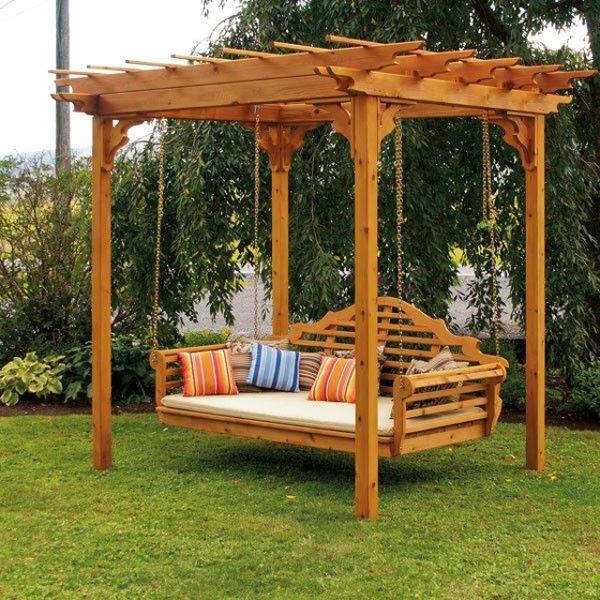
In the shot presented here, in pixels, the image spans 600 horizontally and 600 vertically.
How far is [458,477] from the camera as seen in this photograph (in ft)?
23.2

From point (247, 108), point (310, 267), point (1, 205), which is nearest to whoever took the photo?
point (247, 108)

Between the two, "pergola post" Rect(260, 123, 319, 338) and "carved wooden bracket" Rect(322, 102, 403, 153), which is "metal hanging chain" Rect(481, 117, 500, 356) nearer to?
"carved wooden bracket" Rect(322, 102, 403, 153)

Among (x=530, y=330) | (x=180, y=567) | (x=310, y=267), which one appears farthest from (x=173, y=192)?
(x=180, y=567)

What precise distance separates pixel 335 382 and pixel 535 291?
1.36 meters

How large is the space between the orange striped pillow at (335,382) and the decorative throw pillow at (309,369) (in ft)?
0.88

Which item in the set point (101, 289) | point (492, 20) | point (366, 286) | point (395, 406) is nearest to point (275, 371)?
point (101, 289)

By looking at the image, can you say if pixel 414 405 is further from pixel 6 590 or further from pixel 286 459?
pixel 6 590

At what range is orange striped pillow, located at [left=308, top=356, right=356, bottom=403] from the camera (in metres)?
7.38

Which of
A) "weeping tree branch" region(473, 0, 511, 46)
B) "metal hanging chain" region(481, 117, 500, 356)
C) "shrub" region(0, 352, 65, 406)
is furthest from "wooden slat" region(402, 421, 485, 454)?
"shrub" region(0, 352, 65, 406)

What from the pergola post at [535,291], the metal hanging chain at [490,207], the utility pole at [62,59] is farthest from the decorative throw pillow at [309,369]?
the utility pole at [62,59]

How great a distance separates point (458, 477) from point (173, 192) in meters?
3.68

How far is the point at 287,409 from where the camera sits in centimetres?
704

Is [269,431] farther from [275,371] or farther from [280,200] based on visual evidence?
[280,200]

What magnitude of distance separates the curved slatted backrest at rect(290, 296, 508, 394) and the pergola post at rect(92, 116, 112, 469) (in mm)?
1474
